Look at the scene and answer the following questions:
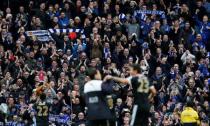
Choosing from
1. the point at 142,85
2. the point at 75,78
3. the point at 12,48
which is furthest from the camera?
the point at 12,48

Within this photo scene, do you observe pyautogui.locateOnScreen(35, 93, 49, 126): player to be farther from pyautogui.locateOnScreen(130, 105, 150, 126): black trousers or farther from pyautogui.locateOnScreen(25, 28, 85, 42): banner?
pyautogui.locateOnScreen(130, 105, 150, 126): black trousers

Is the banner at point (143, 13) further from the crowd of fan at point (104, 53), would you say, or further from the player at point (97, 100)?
the player at point (97, 100)

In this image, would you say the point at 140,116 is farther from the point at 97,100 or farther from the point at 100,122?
the point at 97,100

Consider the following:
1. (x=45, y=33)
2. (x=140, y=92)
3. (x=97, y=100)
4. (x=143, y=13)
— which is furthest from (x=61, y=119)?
(x=140, y=92)

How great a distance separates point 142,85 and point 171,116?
23.4ft

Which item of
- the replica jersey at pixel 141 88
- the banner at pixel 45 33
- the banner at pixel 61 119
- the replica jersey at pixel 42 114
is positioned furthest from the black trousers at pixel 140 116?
the banner at pixel 45 33

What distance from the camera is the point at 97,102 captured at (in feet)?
70.0

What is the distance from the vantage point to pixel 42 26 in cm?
3319

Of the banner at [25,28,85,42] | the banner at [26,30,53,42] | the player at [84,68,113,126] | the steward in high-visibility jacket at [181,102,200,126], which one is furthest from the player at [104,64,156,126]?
the banner at [26,30,53,42]

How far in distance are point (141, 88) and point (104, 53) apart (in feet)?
33.3

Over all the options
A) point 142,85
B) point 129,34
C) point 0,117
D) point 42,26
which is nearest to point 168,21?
point 129,34

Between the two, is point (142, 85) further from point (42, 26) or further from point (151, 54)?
point (42, 26)

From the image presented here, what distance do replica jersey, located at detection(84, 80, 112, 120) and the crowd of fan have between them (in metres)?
5.86

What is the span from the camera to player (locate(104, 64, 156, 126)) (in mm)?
21391
